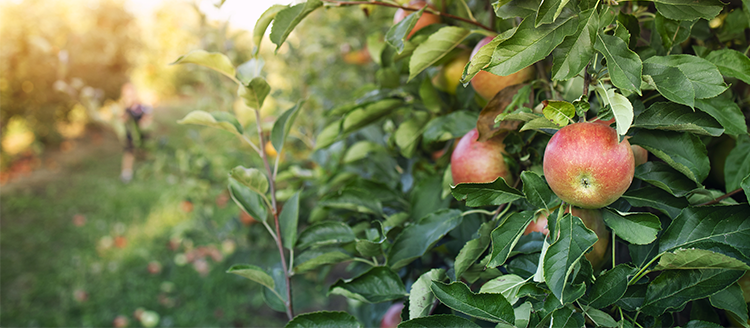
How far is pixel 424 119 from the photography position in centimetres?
73

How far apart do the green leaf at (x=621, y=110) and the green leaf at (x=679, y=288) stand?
0.17 meters

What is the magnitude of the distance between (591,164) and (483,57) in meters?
0.15

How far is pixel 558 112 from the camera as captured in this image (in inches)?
16.0

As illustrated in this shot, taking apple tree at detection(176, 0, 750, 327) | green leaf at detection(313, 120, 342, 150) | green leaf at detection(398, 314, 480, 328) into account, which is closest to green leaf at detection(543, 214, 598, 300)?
apple tree at detection(176, 0, 750, 327)

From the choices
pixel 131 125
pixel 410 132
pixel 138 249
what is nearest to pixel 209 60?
pixel 410 132

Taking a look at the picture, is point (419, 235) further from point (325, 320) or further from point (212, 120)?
point (212, 120)

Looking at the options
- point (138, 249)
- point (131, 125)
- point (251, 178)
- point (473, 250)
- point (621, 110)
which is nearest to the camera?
point (621, 110)

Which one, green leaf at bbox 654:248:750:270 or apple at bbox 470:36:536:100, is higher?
apple at bbox 470:36:536:100

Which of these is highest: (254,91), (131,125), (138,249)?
(254,91)

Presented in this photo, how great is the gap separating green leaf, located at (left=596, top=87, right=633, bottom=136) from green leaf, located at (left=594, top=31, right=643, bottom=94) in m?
0.01

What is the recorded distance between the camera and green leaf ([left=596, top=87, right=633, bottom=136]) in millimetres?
355

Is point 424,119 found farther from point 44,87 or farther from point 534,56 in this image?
point 44,87

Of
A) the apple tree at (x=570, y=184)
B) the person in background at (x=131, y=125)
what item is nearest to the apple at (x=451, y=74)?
the apple tree at (x=570, y=184)

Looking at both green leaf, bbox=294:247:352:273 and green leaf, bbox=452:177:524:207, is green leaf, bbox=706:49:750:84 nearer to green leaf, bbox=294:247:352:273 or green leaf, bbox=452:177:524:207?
green leaf, bbox=452:177:524:207
